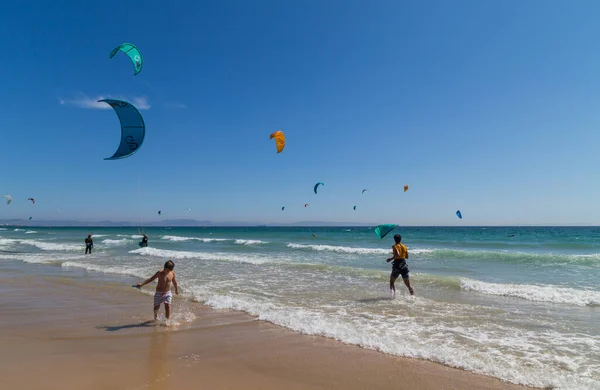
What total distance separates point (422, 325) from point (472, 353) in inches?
55.8

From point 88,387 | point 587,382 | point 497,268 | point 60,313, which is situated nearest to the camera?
point 88,387

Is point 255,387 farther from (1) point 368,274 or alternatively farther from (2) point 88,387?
(1) point 368,274

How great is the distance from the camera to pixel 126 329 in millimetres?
5988

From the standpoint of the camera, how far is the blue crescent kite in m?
7.03

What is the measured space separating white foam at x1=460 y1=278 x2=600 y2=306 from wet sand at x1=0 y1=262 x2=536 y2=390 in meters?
6.16

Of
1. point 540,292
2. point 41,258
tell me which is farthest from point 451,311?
point 41,258

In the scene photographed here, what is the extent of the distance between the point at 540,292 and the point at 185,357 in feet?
30.4

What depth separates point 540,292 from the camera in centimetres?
965

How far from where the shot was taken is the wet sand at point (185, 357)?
4.04 m

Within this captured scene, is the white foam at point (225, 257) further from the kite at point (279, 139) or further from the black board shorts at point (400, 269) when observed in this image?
the black board shorts at point (400, 269)

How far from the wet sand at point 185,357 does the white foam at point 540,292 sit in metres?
6.16

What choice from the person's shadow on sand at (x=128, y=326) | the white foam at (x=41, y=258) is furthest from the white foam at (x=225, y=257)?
the person's shadow on sand at (x=128, y=326)

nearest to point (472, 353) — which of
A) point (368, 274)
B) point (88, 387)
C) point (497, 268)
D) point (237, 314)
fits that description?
point (237, 314)

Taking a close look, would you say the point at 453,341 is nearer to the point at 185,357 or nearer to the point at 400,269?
the point at 400,269
